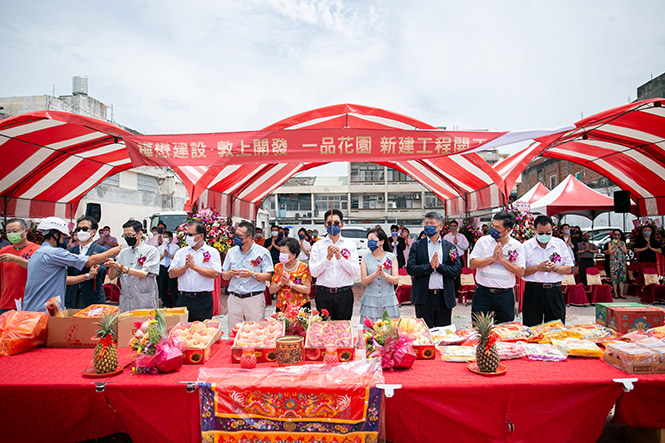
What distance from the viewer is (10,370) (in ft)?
9.04

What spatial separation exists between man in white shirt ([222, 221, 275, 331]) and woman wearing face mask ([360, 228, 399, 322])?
120cm

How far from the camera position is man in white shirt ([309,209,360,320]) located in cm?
425

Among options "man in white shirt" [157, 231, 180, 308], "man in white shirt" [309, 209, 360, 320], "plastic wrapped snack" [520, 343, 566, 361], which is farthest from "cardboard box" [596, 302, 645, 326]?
"man in white shirt" [157, 231, 180, 308]

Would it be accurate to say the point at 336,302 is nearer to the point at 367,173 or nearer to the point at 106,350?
the point at 106,350

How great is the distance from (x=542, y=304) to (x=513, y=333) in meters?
1.41

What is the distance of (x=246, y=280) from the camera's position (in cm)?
452

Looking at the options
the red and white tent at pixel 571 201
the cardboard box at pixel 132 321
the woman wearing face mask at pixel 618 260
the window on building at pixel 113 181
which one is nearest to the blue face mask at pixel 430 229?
the cardboard box at pixel 132 321

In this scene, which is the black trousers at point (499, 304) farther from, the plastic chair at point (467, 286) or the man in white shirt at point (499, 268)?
the plastic chair at point (467, 286)

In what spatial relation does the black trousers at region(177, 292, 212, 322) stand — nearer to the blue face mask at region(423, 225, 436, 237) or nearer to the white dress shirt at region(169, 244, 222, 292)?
the white dress shirt at region(169, 244, 222, 292)

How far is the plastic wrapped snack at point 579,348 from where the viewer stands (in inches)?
114

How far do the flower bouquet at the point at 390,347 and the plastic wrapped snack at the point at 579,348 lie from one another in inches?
50.2

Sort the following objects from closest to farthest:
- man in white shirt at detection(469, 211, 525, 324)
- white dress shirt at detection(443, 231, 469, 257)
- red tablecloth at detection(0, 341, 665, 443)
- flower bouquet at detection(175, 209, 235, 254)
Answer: red tablecloth at detection(0, 341, 665, 443), man in white shirt at detection(469, 211, 525, 324), flower bouquet at detection(175, 209, 235, 254), white dress shirt at detection(443, 231, 469, 257)

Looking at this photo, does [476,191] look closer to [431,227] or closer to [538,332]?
[431,227]

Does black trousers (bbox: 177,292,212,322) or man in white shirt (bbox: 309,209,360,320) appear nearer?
man in white shirt (bbox: 309,209,360,320)
